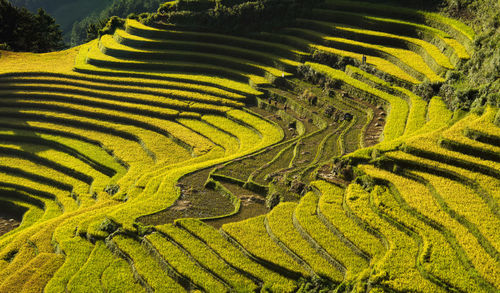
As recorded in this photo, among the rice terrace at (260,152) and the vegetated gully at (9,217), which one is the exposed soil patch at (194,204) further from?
the vegetated gully at (9,217)

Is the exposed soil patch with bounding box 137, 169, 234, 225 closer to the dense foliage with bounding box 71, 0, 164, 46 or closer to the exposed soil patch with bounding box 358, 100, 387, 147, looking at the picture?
the exposed soil patch with bounding box 358, 100, 387, 147

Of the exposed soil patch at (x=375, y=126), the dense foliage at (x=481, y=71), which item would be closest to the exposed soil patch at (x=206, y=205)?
the exposed soil patch at (x=375, y=126)

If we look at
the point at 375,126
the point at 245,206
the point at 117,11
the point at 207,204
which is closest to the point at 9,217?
the point at 207,204

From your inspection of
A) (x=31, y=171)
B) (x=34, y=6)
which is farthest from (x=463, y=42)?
(x=34, y=6)

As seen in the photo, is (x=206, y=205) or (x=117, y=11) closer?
(x=206, y=205)

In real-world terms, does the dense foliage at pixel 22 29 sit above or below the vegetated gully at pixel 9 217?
above

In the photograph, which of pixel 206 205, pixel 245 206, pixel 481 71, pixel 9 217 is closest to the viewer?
pixel 245 206

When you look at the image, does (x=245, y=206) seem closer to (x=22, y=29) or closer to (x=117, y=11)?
(x=22, y=29)
